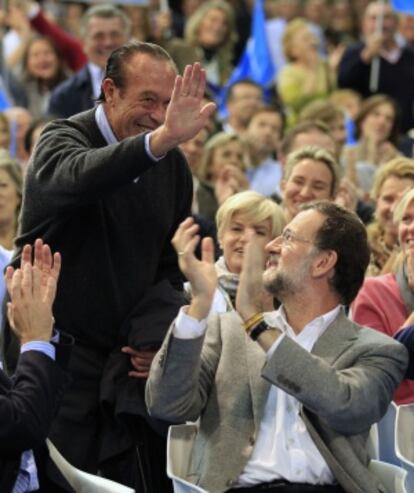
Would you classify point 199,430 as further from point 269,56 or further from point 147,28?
point 269,56

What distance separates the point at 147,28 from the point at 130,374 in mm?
6749

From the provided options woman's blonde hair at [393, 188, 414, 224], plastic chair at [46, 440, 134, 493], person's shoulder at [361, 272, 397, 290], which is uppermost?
woman's blonde hair at [393, 188, 414, 224]

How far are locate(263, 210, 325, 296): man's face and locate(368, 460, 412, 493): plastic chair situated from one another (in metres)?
0.66

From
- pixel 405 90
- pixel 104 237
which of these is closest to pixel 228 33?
pixel 405 90

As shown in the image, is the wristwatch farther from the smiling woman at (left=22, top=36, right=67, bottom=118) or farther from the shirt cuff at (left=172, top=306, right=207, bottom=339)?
the smiling woman at (left=22, top=36, right=67, bottom=118)

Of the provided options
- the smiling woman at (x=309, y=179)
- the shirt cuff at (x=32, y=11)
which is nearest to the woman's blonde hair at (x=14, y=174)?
the smiling woman at (x=309, y=179)

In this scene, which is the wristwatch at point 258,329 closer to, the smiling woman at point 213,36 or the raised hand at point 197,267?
the raised hand at point 197,267

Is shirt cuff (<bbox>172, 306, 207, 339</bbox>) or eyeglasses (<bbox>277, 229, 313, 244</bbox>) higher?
eyeglasses (<bbox>277, 229, 313, 244</bbox>)

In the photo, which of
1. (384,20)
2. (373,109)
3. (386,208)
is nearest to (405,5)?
(384,20)

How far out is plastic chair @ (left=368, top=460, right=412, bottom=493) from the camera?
4895mm

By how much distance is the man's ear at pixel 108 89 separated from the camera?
5223 millimetres

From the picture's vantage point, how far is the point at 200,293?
456cm

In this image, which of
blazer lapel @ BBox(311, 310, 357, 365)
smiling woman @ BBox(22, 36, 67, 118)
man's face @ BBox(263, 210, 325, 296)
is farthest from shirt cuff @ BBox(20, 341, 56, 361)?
smiling woman @ BBox(22, 36, 67, 118)

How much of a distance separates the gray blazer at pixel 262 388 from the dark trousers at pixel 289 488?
0.20ft
